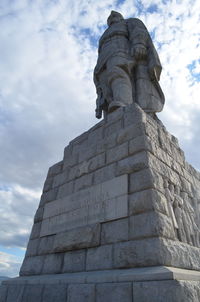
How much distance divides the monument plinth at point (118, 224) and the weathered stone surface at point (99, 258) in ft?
0.04

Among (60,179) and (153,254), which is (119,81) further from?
(153,254)

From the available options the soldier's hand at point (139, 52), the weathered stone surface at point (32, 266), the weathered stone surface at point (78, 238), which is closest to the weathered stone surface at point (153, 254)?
the weathered stone surface at point (78, 238)

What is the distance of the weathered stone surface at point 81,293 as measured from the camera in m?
2.81

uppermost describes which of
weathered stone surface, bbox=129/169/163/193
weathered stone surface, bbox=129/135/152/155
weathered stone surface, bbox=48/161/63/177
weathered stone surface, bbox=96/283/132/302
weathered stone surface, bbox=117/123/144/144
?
weathered stone surface, bbox=48/161/63/177

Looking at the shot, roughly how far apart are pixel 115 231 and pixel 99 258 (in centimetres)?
39

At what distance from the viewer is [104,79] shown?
6.39 meters

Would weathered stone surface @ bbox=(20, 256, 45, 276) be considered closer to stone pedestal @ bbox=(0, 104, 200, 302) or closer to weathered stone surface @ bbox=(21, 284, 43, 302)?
stone pedestal @ bbox=(0, 104, 200, 302)

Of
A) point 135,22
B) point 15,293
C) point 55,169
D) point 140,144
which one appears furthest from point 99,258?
point 135,22

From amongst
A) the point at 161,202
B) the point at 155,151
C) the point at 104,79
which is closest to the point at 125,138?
Answer: the point at 155,151

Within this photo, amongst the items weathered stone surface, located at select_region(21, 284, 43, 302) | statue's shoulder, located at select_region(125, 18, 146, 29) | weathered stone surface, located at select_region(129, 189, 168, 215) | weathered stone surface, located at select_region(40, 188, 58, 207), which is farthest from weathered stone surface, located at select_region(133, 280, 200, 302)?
statue's shoulder, located at select_region(125, 18, 146, 29)

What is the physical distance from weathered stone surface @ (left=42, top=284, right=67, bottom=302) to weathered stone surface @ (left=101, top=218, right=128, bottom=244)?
0.75 metres

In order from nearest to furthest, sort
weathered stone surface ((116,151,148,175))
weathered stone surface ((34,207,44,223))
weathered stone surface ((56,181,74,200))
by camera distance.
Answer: weathered stone surface ((116,151,148,175)) → weathered stone surface ((56,181,74,200)) → weathered stone surface ((34,207,44,223))

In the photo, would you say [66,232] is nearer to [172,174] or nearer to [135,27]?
[172,174]

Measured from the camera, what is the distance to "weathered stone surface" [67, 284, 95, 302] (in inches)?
110
